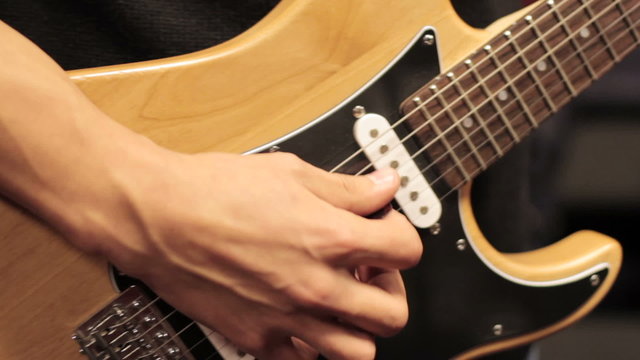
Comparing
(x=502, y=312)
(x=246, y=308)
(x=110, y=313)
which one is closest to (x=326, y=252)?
(x=246, y=308)

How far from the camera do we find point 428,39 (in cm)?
70

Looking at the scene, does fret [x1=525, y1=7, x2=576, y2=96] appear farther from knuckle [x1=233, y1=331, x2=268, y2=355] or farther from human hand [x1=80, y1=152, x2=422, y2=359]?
knuckle [x1=233, y1=331, x2=268, y2=355]

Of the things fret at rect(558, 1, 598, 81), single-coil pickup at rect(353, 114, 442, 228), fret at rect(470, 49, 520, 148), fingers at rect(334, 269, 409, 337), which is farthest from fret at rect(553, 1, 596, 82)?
fingers at rect(334, 269, 409, 337)

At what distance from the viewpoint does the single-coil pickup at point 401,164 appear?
0.67m

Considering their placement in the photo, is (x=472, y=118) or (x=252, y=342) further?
(x=472, y=118)

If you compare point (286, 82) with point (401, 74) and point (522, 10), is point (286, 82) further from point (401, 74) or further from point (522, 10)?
point (522, 10)

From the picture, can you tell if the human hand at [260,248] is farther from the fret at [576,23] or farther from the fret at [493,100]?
the fret at [576,23]

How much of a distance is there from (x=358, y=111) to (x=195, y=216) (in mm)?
229

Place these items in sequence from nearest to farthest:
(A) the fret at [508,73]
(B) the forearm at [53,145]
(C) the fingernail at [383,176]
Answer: (B) the forearm at [53,145], (C) the fingernail at [383,176], (A) the fret at [508,73]

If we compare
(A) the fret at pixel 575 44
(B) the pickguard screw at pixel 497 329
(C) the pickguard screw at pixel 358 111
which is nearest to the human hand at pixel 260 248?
(C) the pickguard screw at pixel 358 111

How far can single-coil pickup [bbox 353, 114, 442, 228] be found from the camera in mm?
667

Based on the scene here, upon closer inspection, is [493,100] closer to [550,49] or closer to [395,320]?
[550,49]

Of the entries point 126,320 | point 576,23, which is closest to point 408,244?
point 126,320

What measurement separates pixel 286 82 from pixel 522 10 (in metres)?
0.29
